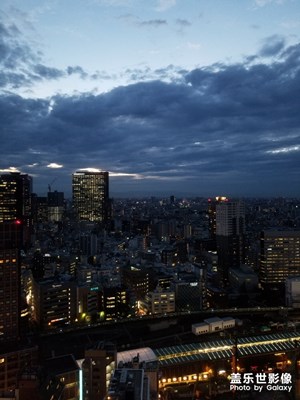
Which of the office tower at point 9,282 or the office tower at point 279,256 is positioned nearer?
the office tower at point 9,282

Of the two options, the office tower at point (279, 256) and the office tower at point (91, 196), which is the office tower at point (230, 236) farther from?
the office tower at point (91, 196)

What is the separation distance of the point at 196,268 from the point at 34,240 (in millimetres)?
16378

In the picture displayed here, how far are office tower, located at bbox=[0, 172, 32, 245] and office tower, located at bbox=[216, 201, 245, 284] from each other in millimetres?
14594

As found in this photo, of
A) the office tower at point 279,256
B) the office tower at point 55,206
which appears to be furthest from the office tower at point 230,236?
the office tower at point 55,206

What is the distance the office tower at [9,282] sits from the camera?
15.0 meters

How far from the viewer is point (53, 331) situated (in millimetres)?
15641

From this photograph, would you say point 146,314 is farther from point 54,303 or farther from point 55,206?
point 55,206

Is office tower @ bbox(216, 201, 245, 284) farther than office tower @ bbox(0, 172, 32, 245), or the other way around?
office tower @ bbox(0, 172, 32, 245)

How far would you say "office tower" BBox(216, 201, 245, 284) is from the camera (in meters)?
28.9

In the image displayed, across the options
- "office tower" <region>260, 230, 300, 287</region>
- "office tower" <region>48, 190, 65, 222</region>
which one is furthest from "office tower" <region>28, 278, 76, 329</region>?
"office tower" <region>48, 190, 65, 222</region>

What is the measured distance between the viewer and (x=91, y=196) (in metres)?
52.2

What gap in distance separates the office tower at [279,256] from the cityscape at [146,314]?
0.06 m

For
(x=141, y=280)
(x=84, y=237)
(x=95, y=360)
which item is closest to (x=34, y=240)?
(x=84, y=237)

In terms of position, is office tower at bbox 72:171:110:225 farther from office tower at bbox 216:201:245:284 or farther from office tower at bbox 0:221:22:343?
office tower at bbox 0:221:22:343
